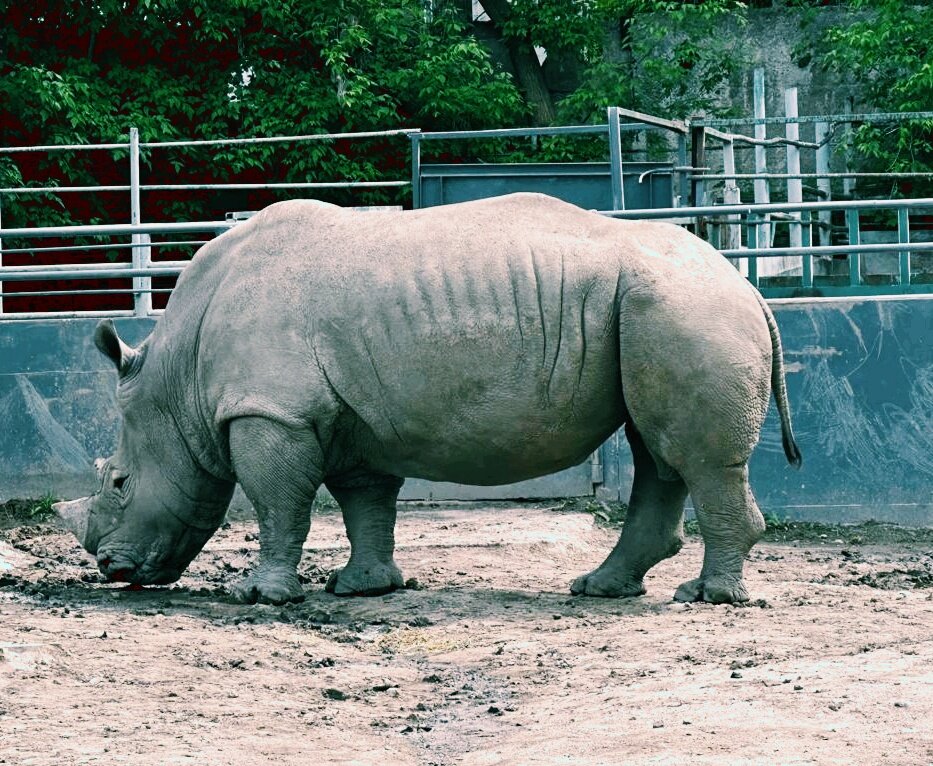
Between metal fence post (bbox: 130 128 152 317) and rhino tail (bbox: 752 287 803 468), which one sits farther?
metal fence post (bbox: 130 128 152 317)

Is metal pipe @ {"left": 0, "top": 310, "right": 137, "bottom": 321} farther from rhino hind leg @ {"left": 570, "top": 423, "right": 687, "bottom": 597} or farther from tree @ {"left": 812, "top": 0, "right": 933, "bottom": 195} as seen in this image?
tree @ {"left": 812, "top": 0, "right": 933, "bottom": 195}

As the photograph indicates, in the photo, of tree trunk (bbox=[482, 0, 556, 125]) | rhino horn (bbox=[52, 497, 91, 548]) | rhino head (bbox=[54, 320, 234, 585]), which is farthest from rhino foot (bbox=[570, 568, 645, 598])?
tree trunk (bbox=[482, 0, 556, 125])

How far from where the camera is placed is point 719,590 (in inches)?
322

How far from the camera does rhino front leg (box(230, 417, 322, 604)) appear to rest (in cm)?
830

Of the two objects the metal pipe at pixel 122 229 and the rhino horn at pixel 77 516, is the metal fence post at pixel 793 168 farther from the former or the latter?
the rhino horn at pixel 77 516

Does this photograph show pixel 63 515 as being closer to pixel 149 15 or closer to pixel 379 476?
pixel 379 476

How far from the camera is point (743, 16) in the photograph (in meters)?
22.0

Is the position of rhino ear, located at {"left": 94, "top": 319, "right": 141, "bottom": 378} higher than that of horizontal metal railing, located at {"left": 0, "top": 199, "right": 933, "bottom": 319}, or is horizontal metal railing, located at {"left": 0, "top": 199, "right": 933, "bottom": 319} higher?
horizontal metal railing, located at {"left": 0, "top": 199, "right": 933, "bottom": 319}

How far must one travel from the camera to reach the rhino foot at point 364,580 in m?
8.83

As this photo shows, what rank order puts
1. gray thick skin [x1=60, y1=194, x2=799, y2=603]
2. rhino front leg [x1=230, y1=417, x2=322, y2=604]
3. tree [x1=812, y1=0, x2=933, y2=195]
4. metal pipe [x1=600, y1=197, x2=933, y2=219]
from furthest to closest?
tree [x1=812, y1=0, x2=933, y2=195]
metal pipe [x1=600, y1=197, x2=933, y2=219]
rhino front leg [x1=230, y1=417, x2=322, y2=604]
gray thick skin [x1=60, y1=194, x2=799, y2=603]

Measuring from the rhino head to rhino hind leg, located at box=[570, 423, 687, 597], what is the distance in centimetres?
201

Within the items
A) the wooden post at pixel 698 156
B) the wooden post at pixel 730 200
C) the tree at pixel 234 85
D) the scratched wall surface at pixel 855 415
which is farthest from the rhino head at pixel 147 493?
the tree at pixel 234 85

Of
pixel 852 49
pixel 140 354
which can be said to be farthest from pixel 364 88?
pixel 140 354

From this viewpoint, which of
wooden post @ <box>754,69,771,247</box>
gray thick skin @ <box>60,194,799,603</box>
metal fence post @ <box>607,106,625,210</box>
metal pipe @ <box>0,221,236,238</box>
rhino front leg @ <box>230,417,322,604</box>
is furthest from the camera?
wooden post @ <box>754,69,771,247</box>
